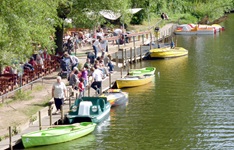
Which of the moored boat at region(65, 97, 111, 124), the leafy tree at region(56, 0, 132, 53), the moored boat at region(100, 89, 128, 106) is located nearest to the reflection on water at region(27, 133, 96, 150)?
the moored boat at region(65, 97, 111, 124)

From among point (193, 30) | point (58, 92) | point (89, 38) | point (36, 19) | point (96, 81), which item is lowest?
point (58, 92)

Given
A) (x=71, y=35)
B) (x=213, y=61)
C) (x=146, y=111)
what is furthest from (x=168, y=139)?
(x=71, y=35)

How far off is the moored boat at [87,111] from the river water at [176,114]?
0.53 m

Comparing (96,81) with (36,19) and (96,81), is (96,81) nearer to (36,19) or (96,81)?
(96,81)

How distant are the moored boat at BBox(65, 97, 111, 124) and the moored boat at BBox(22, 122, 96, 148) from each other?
3.36ft

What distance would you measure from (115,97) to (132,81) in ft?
19.2

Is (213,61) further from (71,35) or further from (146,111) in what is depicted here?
(146,111)

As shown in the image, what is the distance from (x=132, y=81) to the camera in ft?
125

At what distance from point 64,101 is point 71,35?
23472 mm

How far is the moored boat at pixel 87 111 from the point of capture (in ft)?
91.1

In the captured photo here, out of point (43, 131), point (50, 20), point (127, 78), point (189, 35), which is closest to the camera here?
point (43, 131)

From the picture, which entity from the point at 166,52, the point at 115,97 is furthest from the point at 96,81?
the point at 166,52

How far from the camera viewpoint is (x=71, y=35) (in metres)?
53.5

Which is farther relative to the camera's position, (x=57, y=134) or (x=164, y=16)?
(x=164, y=16)
